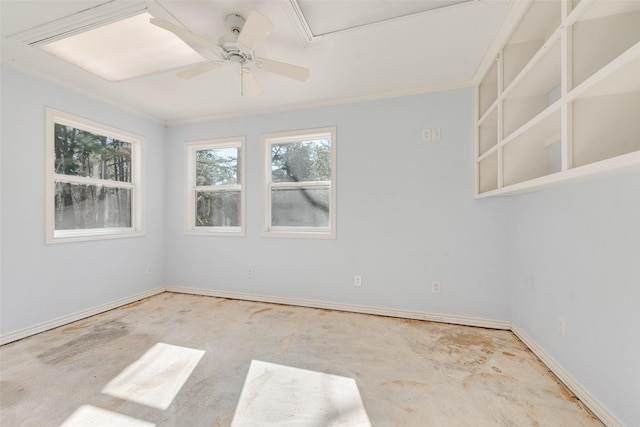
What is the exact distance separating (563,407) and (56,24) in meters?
4.28

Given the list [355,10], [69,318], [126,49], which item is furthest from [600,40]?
[69,318]

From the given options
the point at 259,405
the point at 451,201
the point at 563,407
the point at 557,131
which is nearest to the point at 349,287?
the point at 451,201

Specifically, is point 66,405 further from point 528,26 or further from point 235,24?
point 528,26

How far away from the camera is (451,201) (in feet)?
9.39

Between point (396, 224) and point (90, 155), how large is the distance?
370cm

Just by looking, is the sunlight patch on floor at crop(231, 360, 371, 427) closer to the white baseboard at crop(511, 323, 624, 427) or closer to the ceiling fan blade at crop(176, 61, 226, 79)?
the white baseboard at crop(511, 323, 624, 427)

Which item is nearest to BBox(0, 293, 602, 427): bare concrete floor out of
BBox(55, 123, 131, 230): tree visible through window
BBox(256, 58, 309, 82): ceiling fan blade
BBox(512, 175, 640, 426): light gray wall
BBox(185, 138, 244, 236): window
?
BBox(512, 175, 640, 426): light gray wall

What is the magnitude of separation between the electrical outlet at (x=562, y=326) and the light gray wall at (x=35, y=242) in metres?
4.52

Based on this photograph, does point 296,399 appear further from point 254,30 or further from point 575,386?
point 254,30

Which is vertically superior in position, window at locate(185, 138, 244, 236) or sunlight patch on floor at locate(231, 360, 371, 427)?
window at locate(185, 138, 244, 236)

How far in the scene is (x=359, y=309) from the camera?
10.3 ft

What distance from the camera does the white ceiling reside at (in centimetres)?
178

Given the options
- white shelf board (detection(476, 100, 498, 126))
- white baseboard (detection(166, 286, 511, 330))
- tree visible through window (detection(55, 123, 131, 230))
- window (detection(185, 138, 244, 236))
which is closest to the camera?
white shelf board (detection(476, 100, 498, 126))

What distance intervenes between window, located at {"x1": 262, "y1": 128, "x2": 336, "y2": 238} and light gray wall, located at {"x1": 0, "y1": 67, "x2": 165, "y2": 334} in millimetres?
1973
